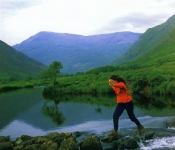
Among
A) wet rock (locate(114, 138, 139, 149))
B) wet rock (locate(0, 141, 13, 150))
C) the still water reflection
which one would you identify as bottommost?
the still water reflection

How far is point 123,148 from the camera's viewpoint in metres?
19.3

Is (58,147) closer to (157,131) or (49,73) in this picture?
(157,131)

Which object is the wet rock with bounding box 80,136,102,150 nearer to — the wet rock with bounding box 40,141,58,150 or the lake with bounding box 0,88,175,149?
the wet rock with bounding box 40,141,58,150

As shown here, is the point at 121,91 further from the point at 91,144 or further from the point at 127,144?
the point at 91,144

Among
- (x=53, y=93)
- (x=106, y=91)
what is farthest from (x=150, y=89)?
(x=53, y=93)

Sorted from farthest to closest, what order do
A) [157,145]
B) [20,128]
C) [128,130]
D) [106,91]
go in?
[106,91] < [20,128] < [128,130] < [157,145]

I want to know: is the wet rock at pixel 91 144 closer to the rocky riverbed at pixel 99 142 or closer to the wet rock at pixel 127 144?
the rocky riverbed at pixel 99 142

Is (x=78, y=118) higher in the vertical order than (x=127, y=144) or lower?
lower

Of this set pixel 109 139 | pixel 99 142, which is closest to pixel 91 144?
pixel 99 142

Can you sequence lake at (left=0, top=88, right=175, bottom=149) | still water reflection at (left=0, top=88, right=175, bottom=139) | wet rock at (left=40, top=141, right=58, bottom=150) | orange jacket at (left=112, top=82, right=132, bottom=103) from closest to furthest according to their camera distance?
orange jacket at (left=112, top=82, right=132, bottom=103)
wet rock at (left=40, top=141, right=58, bottom=150)
lake at (left=0, top=88, right=175, bottom=149)
still water reflection at (left=0, top=88, right=175, bottom=139)

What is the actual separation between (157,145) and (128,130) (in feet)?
17.4

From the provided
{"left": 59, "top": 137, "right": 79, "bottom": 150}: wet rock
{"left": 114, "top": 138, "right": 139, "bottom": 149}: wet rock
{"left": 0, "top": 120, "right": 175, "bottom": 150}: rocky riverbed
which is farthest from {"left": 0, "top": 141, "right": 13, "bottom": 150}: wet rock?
{"left": 114, "top": 138, "right": 139, "bottom": 149}: wet rock

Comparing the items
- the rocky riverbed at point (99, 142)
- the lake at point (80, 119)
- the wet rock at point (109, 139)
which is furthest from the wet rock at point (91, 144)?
the lake at point (80, 119)

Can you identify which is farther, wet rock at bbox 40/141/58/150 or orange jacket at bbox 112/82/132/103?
wet rock at bbox 40/141/58/150
